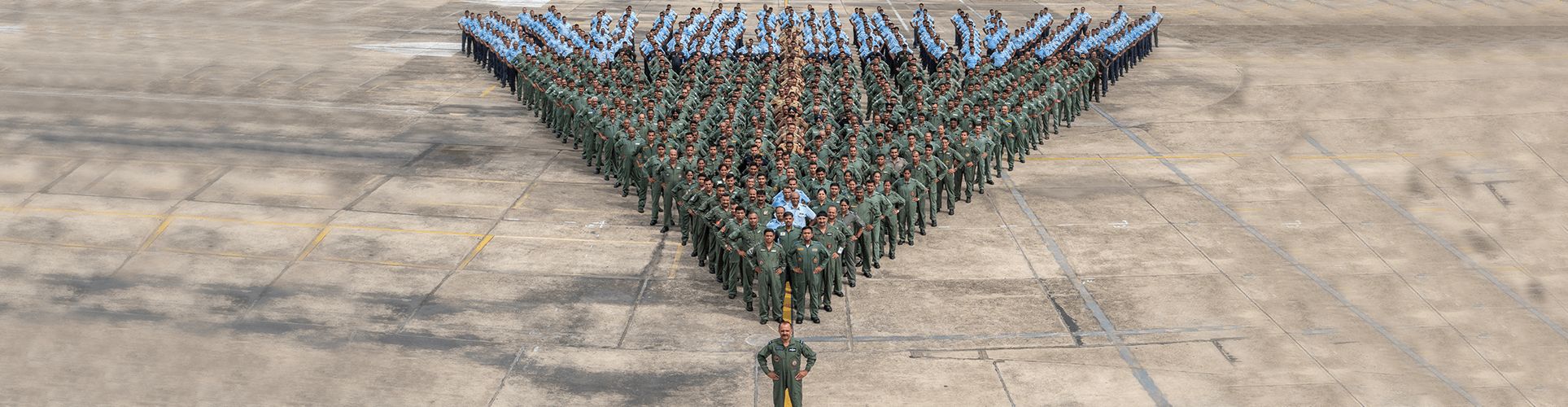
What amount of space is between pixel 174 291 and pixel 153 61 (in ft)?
69.2

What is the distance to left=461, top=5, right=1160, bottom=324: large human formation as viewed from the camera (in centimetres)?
1549

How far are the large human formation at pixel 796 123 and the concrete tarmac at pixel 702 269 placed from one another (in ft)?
1.78

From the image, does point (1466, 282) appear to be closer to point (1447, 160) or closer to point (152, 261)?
point (1447, 160)

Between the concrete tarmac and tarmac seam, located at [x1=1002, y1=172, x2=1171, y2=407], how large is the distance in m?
0.05

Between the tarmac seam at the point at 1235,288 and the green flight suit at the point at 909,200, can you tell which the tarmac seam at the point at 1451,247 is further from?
the green flight suit at the point at 909,200

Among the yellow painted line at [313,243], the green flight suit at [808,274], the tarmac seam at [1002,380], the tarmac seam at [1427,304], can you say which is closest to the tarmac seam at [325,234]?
the yellow painted line at [313,243]

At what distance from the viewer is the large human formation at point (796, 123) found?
50.8 ft

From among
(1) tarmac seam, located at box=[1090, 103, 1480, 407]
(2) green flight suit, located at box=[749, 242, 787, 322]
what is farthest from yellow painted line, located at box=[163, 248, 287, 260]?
(1) tarmac seam, located at box=[1090, 103, 1480, 407]

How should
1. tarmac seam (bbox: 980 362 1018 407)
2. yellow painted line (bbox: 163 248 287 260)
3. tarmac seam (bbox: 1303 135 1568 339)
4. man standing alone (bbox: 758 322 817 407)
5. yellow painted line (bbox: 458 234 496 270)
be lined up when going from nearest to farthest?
man standing alone (bbox: 758 322 817 407) → tarmac seam (bbox: 980 362 1018 407) → tarmac seam (bbox: 1303 135 1568 339) → yellow painted line (bbox: 458 234 496 270) → yellow painted line (bbox: 163 248 287 260)

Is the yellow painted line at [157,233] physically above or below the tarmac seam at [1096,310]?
above

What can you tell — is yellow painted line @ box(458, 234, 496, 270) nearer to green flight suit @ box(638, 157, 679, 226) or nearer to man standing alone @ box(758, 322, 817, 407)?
green flight suit @ box(638, 157, 679, 226)

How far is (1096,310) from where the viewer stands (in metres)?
14.9

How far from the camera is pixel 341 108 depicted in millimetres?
27406

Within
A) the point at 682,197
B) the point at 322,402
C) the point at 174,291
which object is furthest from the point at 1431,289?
the point at 174,291
